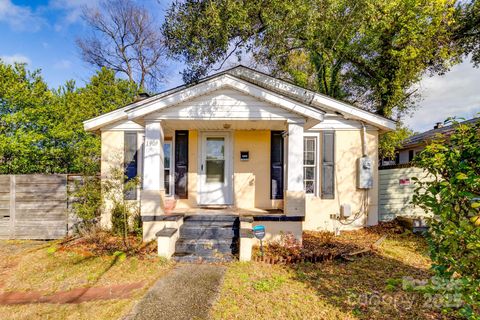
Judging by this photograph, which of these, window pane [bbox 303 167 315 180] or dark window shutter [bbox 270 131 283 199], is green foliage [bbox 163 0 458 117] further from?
window pane [bbox 303 167 315 180]

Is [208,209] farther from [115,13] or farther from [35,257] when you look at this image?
[115,13]

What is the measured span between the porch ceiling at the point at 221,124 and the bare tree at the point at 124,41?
556 inches

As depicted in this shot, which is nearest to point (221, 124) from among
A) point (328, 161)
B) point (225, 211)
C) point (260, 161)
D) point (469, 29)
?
point (260, 161)

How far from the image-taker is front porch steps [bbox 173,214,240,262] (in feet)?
17.0

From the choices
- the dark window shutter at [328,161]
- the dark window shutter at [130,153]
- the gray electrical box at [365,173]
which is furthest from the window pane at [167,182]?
the gray electrical box at [365,173]

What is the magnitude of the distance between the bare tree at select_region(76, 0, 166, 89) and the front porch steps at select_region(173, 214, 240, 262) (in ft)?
53.4

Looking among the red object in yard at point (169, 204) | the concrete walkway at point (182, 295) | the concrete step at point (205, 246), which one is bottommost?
the concrete walkway at point (182, 295)

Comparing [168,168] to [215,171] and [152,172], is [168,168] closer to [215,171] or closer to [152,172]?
[215,171]

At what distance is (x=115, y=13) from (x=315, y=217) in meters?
20.9

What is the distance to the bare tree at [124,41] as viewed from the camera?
18781 mm

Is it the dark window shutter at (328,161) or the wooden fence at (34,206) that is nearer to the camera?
the wooden fence at (34,206)

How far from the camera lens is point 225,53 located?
6.70m

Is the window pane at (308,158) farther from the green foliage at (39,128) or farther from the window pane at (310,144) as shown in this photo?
the green foliage at (39,128)

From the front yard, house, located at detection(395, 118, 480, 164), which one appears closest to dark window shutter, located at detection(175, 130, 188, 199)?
the front yard
